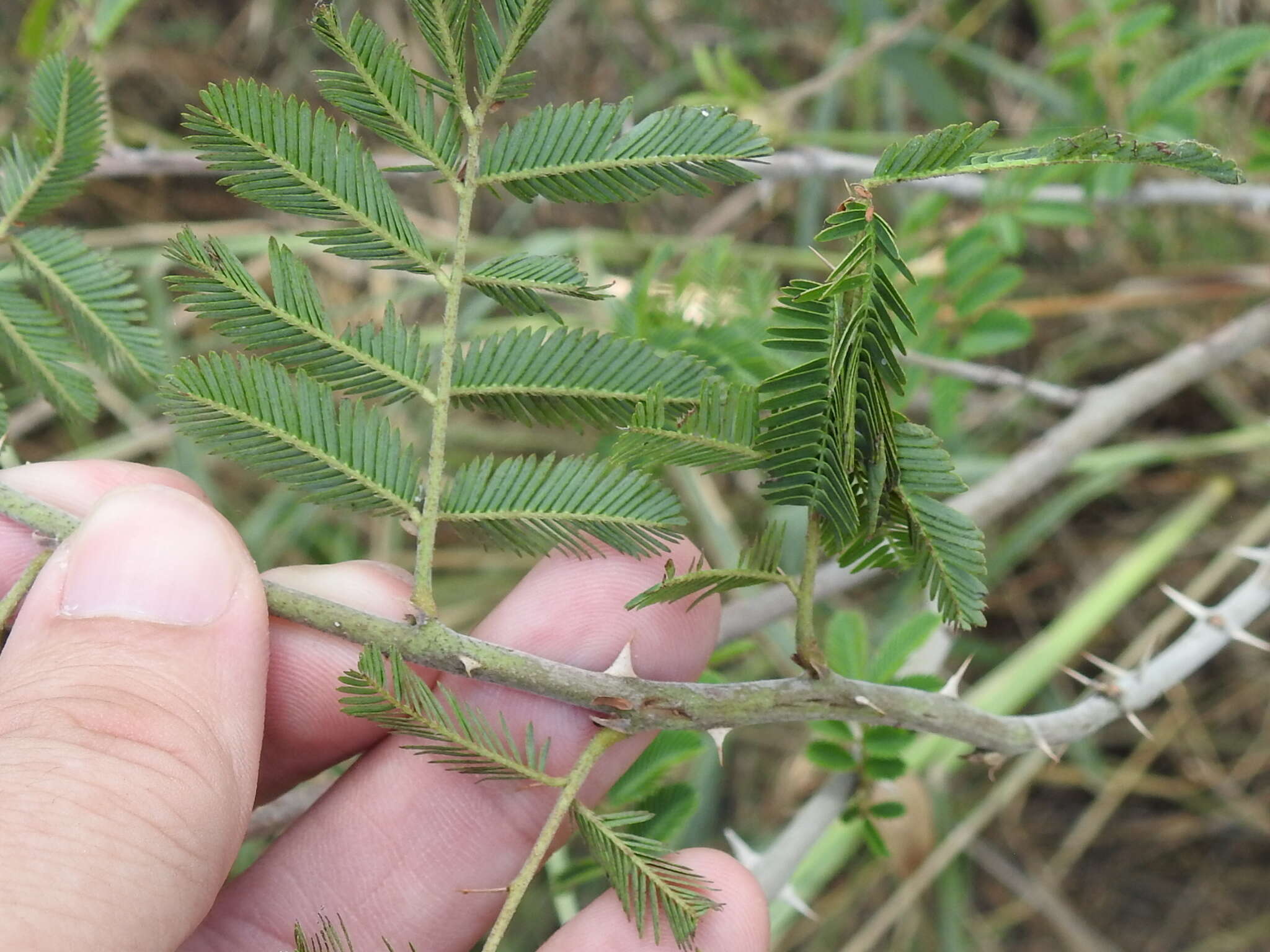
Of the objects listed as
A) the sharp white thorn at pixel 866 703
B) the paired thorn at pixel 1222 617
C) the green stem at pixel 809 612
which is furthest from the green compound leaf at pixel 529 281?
the paired thorn at pixel 1222 617

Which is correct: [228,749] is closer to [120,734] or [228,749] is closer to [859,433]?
[120,734]

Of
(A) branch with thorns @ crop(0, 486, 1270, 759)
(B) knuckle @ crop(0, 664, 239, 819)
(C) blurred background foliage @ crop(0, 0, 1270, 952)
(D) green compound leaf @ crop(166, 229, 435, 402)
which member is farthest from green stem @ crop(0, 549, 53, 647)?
(C) blurred background foliage @ crop(0, 0, 1270, 952)

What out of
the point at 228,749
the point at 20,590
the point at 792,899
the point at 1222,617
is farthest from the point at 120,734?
the point at 1222,617

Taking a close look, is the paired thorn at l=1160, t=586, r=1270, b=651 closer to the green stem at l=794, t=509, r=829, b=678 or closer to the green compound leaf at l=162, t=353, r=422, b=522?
the green stem at l=794, t=509, r=829, b=678

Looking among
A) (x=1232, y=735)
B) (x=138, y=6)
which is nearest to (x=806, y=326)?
(x=1232, y=735)

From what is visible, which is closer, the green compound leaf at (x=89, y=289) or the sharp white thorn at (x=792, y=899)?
the green compound leaf at (x=89, y=289)

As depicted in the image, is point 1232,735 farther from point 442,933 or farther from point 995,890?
point 442,933

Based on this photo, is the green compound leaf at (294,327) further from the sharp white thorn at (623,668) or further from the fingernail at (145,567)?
the sharp white thorn at (623,668)
